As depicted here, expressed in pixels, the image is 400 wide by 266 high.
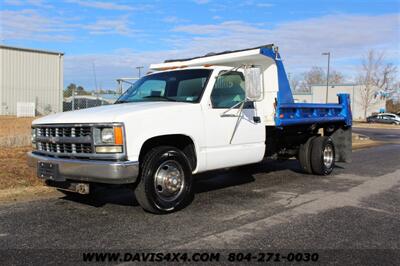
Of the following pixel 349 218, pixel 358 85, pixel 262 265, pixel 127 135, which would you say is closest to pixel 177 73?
pixel 127 135

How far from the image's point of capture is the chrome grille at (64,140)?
586cm

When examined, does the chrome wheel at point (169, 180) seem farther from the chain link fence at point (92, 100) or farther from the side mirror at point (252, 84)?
the chain link fence at point (92, 100)

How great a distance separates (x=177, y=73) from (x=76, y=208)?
265 centimetres

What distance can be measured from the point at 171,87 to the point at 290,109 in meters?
2.57

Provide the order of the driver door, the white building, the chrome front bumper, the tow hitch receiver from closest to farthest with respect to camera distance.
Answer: the chrome front bumper, the tow hitch receiver, the driver door, the white building

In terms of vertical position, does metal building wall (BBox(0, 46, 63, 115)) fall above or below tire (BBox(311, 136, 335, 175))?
above

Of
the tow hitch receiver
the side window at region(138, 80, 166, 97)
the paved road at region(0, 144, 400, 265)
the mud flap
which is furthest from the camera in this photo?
the mud flap

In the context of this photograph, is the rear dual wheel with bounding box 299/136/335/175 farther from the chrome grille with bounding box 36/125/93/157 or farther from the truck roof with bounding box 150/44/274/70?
the chrome grille with bounding box 36/125/93/157

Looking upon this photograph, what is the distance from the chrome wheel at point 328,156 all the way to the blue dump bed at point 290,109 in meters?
0.60

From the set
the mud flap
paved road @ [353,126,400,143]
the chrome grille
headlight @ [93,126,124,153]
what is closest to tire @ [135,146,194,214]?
headlight @ [93,126,124,153]

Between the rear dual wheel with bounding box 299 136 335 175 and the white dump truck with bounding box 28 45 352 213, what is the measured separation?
906 millimetres

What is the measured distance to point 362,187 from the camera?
8648 mm

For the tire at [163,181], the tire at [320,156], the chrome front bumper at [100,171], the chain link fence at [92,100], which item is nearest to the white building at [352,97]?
the chain link fence at [92,100]

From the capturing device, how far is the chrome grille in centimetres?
586
